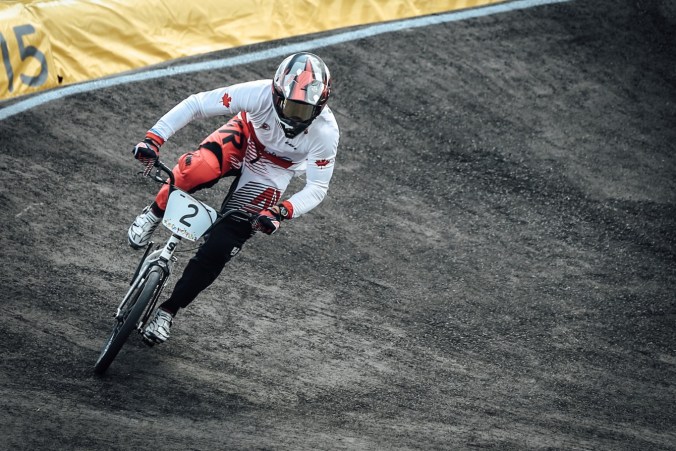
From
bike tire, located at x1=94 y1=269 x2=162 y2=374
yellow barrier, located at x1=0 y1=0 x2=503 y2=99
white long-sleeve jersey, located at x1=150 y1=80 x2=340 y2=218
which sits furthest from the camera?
yellow barrier, located at x1=0 y1=0 x2=503 y2=99

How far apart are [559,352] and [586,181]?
3276 millimetres

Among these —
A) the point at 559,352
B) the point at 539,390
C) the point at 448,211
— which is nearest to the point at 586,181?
the point at 448,211

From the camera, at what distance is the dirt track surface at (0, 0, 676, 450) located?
6.54m

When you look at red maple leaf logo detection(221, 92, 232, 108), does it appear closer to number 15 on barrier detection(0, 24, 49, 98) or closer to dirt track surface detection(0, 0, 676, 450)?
dirt track surface detection(0, 0, 676, 450)

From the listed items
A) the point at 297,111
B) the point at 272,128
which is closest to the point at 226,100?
the point at 272,128

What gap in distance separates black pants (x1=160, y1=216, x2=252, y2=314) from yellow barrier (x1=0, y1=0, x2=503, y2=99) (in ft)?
13.9

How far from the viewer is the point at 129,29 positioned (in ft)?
35.9

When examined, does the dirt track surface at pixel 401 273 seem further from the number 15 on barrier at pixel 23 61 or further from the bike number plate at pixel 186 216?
the bike number plate at pixel 186 216

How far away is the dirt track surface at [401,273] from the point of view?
6.54 m

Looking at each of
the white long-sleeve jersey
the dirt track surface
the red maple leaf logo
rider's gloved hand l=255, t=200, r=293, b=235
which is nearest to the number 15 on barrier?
the dirt track surface

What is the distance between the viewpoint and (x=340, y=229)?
30.7ft

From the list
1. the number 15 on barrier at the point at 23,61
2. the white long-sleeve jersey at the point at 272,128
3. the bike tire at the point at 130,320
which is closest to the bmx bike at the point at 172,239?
the bike tire at the point at 130,320

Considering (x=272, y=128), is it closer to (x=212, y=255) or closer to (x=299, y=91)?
(x=299, y=91)

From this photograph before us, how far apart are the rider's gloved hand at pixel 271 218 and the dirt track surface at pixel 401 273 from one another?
1.26 metres
